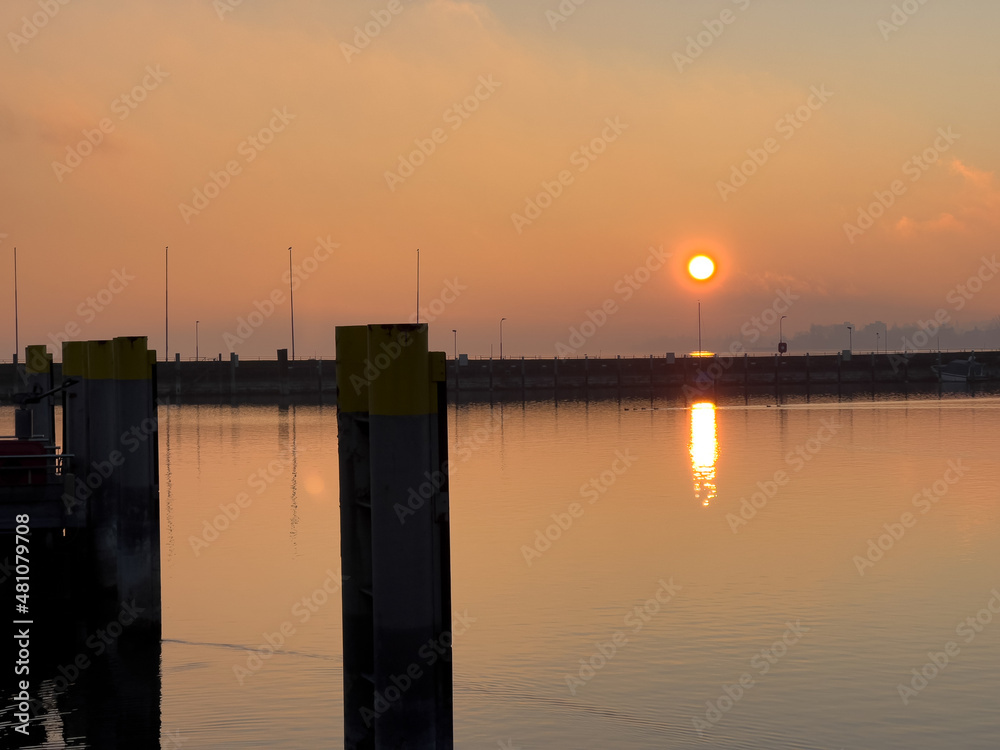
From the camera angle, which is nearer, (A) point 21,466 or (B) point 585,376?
(A) point 21,466

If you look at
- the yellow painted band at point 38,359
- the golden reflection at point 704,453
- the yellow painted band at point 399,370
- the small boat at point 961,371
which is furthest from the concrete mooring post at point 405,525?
the small boat at point 961,371

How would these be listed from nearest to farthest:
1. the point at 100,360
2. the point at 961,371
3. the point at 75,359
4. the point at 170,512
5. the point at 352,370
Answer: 1. the point at 352,370
2. the point at 100,360
3. the point at 75,359
4. the point at 170,512
5. the point at 961,371

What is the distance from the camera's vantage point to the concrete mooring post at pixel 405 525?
9.12 metres

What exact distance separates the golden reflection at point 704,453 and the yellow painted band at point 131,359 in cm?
2899

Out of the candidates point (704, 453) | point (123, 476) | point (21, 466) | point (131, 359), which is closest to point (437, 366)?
point (131, 359)

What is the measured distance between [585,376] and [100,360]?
149 meters

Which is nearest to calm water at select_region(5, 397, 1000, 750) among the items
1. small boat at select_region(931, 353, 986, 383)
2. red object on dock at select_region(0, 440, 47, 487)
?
red object on dock at select_region(0, 440, 47, 487)

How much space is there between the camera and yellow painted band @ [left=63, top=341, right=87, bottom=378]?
20.6m

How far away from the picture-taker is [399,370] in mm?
9062

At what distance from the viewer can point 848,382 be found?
579ft

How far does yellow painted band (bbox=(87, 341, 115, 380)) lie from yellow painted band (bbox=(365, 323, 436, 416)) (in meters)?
10.8

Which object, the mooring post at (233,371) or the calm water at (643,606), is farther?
the mooring post at (233,371)

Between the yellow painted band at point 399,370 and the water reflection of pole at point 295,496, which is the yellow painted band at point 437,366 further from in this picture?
the water reflection of pole at point 295,496

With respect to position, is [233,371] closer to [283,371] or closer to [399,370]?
[283,371]
